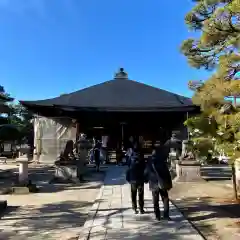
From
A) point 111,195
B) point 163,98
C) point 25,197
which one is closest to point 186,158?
point 111,195

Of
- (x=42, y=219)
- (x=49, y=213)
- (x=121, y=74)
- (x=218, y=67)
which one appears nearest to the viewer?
(x=218, y=67)

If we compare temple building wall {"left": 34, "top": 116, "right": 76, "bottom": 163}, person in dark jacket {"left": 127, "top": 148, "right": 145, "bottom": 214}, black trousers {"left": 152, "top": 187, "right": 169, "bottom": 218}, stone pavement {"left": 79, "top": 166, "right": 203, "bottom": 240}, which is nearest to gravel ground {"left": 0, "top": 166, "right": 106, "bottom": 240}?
stone pavement {"left": 79, "top": 166, "right": 203, "bottom": 240}

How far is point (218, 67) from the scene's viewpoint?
6.40m

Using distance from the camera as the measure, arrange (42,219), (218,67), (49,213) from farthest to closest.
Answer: (49,213) < (42,219) < (218,67)

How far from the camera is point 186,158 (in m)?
14.1

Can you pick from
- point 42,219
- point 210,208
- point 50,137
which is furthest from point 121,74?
point 42,219

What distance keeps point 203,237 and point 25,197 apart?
6352 mm

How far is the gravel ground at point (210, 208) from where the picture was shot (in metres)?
6.28

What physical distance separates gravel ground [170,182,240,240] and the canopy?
9759mm

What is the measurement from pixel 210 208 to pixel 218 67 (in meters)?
3.74

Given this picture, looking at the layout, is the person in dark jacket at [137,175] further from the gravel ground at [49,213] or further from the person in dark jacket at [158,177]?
the gravel ground at [49,213]

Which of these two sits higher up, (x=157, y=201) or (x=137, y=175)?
(x=137, y=175)

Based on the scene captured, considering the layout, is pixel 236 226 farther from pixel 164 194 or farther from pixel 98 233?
pixel 98 233

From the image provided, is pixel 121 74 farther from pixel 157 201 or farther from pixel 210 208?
pixel 157 201
